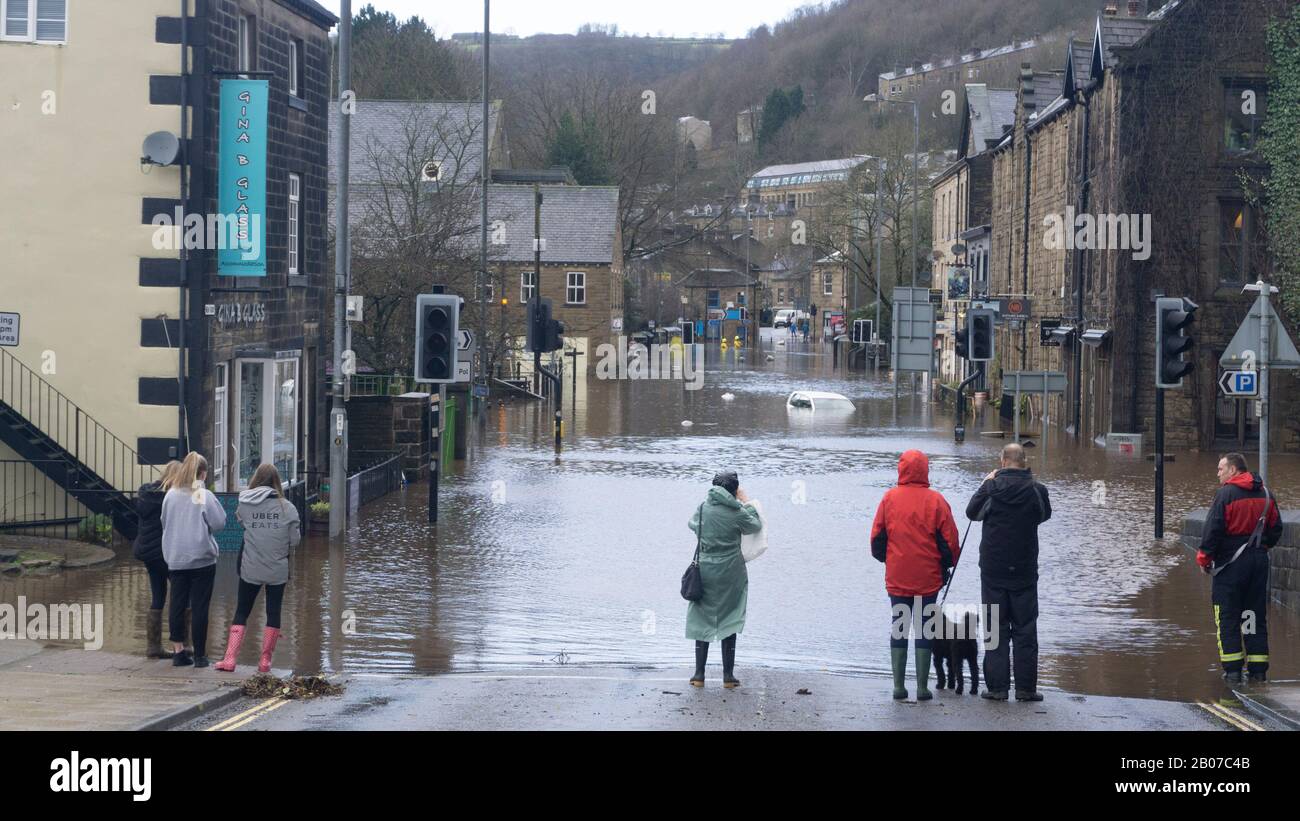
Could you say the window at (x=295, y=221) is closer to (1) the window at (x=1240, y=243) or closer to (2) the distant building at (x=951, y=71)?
(1) the window at (x=1240, y=243)

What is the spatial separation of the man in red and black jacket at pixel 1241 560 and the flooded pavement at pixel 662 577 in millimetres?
498

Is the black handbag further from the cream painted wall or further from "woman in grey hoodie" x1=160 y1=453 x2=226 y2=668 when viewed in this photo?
the cream painted wall

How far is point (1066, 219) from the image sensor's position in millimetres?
42438

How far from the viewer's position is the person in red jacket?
10.2m

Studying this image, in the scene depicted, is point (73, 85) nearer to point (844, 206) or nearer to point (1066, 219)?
point (1066, 219)

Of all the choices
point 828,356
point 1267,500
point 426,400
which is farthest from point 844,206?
point 1267,500

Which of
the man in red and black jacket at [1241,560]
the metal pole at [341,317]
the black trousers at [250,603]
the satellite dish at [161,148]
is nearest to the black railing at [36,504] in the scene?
the metal pole at [341,317]

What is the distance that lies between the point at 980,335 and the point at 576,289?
45.3 metres

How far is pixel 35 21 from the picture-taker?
1919cm

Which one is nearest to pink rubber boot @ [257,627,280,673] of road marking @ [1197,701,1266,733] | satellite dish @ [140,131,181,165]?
road marking @ [1197,701,1266,733]

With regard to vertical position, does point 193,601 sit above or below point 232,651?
above

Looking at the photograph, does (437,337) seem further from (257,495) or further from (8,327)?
(257,495)

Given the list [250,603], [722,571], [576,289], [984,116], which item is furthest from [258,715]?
[576,289]

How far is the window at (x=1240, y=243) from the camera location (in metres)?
35.1
